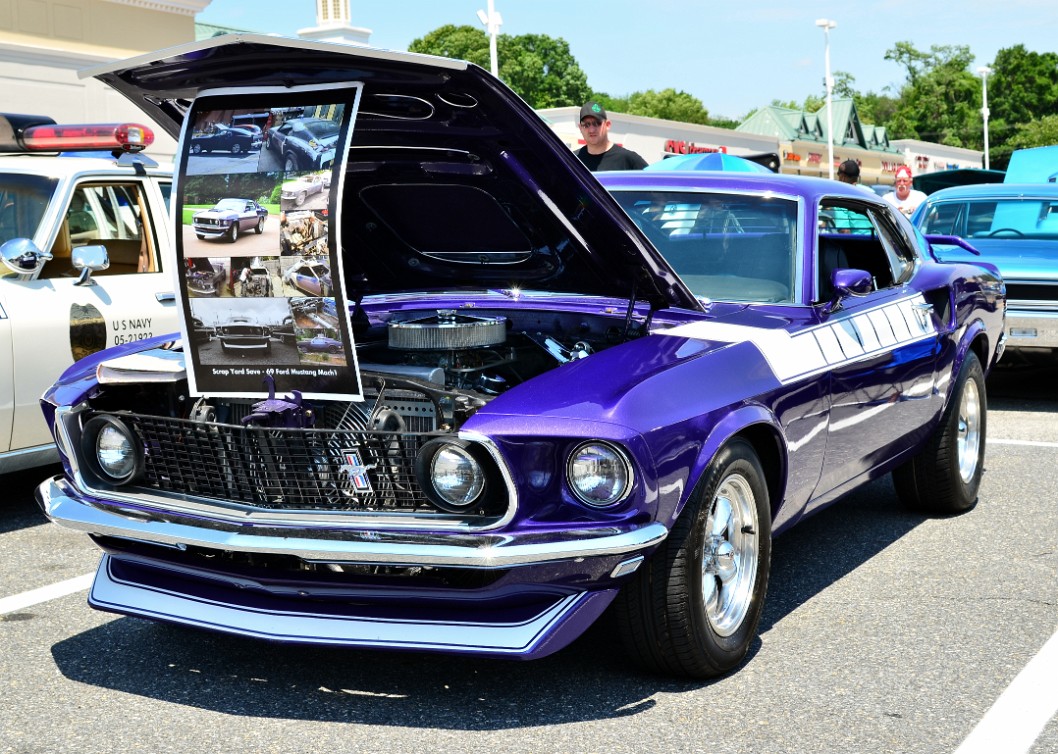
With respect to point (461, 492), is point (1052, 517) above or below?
below

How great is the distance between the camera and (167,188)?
7082mm

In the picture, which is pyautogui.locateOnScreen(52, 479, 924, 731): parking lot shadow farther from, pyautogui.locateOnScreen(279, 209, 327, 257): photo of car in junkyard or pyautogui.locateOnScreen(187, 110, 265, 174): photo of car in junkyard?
pyautogui.locateOnScreen(187, 110, 265, 174): photo of car in junkyard

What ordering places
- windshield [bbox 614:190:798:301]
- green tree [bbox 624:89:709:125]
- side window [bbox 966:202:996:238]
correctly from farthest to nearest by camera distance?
green tree [bbox 624:89:709:125]
side window [bbox 966:202:996:238]
windshield [bbox 614:190:798:301]

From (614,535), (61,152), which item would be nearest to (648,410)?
(614,535)

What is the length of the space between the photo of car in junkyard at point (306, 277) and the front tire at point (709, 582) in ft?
3.97

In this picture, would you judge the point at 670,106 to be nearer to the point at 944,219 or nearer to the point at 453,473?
the point at 944,219

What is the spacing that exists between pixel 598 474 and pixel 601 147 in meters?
5.84

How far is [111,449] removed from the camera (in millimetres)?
4062

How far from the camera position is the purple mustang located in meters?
3.49

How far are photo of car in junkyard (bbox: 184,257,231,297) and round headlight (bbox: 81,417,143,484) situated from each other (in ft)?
1.59

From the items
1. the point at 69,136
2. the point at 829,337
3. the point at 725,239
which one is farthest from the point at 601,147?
the point at 829,337

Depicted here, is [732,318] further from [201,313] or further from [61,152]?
[61,152]

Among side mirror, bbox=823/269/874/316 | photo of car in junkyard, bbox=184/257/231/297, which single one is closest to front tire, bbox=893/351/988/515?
side mirror, bbox=823/269/874/316

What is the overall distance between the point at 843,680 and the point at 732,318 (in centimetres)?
124
